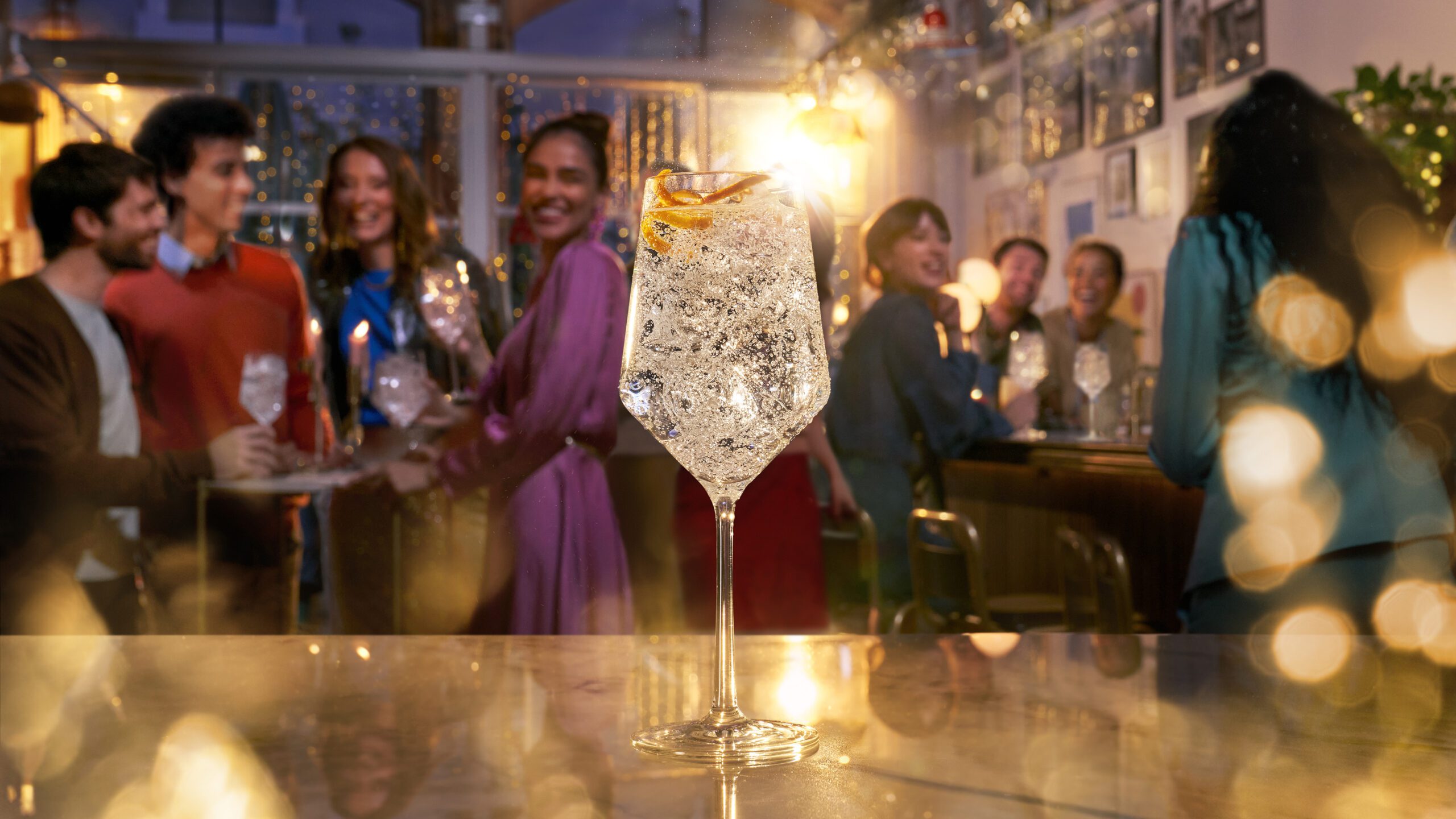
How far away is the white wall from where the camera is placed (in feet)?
11.4

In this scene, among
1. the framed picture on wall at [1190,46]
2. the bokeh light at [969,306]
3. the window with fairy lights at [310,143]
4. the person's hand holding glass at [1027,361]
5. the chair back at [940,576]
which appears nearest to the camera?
the chair back at [940,576]

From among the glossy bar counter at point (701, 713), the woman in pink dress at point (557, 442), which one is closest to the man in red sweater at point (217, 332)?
the woman in pink dress at point (557, 442)

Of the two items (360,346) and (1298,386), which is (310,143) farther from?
(1298,386)

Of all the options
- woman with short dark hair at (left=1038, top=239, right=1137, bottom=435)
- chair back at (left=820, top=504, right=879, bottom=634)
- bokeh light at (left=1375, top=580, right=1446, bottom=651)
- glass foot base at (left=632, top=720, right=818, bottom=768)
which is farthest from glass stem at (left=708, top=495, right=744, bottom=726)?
woman with short dark hair at (left=1038, top=239, right=1137, bottom=435)

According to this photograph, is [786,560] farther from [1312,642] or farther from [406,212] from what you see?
[1312,642]

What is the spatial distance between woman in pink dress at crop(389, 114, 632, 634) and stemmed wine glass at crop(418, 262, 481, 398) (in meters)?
0.52

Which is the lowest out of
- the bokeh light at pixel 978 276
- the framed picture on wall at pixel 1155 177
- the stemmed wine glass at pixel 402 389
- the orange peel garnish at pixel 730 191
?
the stemmed wine glass at pixel 402 389

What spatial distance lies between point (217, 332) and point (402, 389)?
41 centimetres

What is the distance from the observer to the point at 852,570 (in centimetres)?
303

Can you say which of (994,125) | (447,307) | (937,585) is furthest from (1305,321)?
(994,125)

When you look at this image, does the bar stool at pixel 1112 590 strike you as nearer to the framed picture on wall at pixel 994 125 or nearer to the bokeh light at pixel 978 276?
the bokeh light at pixel 978 276

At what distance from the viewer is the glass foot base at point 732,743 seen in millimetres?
406

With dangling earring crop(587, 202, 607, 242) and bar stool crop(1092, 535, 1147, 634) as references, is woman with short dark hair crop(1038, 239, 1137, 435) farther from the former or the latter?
dangling earring crop(587, 202, 607, 242)

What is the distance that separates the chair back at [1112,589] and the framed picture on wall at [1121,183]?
2.30 m
